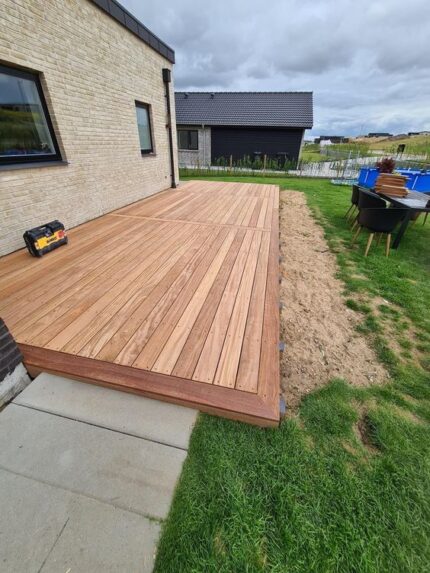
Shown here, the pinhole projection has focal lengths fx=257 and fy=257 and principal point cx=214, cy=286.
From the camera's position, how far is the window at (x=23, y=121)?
2.97 m

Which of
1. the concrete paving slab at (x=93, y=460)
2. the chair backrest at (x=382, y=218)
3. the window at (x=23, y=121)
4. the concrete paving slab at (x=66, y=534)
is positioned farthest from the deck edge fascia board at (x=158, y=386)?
the chair backrest at (x=382, y=218)

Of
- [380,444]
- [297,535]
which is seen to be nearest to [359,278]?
[380,444]

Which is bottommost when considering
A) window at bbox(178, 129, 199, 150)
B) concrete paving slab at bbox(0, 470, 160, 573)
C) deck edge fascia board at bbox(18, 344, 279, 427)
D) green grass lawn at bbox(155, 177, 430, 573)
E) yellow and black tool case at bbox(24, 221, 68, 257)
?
green grass lawn at bbox(155, 177, 430, 573)

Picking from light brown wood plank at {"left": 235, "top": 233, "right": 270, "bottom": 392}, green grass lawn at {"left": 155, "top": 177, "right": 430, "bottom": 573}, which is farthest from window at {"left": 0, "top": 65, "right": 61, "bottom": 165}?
green grass lawn at {"left": 155, "top": 177, "right": 430, "bottom": 573}

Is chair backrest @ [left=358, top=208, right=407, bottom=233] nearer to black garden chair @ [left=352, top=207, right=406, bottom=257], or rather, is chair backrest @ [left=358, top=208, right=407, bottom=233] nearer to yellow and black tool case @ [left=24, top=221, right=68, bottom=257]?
black garden chair @ [left=352, top=207, right=406, bottom=257]

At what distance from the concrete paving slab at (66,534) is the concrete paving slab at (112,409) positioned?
0.33 m

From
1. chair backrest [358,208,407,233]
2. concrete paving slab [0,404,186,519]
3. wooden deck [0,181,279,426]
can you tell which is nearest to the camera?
concrete paving slab [0,404,186,519]

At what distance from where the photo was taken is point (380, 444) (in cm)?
139

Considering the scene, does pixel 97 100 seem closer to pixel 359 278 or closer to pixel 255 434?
pixel 359 278

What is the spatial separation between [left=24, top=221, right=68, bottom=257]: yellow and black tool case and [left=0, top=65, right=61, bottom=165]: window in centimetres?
86

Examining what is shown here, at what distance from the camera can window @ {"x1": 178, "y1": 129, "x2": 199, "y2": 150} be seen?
14.7 metres

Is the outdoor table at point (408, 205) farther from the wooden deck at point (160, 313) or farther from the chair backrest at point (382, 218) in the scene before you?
the wooden deck at point (160, 313)

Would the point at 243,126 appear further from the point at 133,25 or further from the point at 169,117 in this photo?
the point at 133,25

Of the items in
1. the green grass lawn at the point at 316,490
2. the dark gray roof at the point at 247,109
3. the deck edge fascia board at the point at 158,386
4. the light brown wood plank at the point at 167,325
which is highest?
the dark gray roof at the point at 247,109
